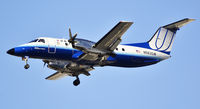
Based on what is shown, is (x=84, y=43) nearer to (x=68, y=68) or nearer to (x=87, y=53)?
(x=87, y=53)

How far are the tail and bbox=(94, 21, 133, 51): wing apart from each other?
5.01m

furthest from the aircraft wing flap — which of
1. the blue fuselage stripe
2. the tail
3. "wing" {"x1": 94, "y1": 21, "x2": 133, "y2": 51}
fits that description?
the tail

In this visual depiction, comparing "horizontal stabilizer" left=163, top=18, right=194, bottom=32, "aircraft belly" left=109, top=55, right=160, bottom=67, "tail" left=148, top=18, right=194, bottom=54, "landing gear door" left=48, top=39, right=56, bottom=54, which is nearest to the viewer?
"landing gear door" left=48, top=39, right=56, bottom=54

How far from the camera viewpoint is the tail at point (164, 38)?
29906 millimetres

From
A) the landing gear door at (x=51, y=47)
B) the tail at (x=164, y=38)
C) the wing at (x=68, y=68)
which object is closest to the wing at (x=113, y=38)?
the wing at (x=68, y=68)

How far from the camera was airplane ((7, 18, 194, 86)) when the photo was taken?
83.2ft

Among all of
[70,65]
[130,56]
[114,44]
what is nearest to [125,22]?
[114,44]

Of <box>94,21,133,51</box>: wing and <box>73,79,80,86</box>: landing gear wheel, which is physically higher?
<box>94,21,133,51</box>: wing

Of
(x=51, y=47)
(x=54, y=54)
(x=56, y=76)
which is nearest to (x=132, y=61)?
(x=54, y=54)

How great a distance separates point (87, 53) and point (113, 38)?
201cm

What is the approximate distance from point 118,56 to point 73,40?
389 centimetres

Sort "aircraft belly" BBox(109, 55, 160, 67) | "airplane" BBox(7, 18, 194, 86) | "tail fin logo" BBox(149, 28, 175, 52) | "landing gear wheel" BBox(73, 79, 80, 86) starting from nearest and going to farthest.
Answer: "airplane" BBox(7, 18, 194, 86)
"aircraft belly" BBox(109, 55, 160, 67)
"landing gear wheel" BBox(73, 79, 80, 86)
"tail fin logo" BBox(149, 28, 175, 52)

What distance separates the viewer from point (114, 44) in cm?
2573

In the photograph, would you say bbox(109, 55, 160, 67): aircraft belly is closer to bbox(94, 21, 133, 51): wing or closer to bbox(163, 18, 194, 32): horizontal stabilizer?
bbox(94, 21, 133, 51): wing
